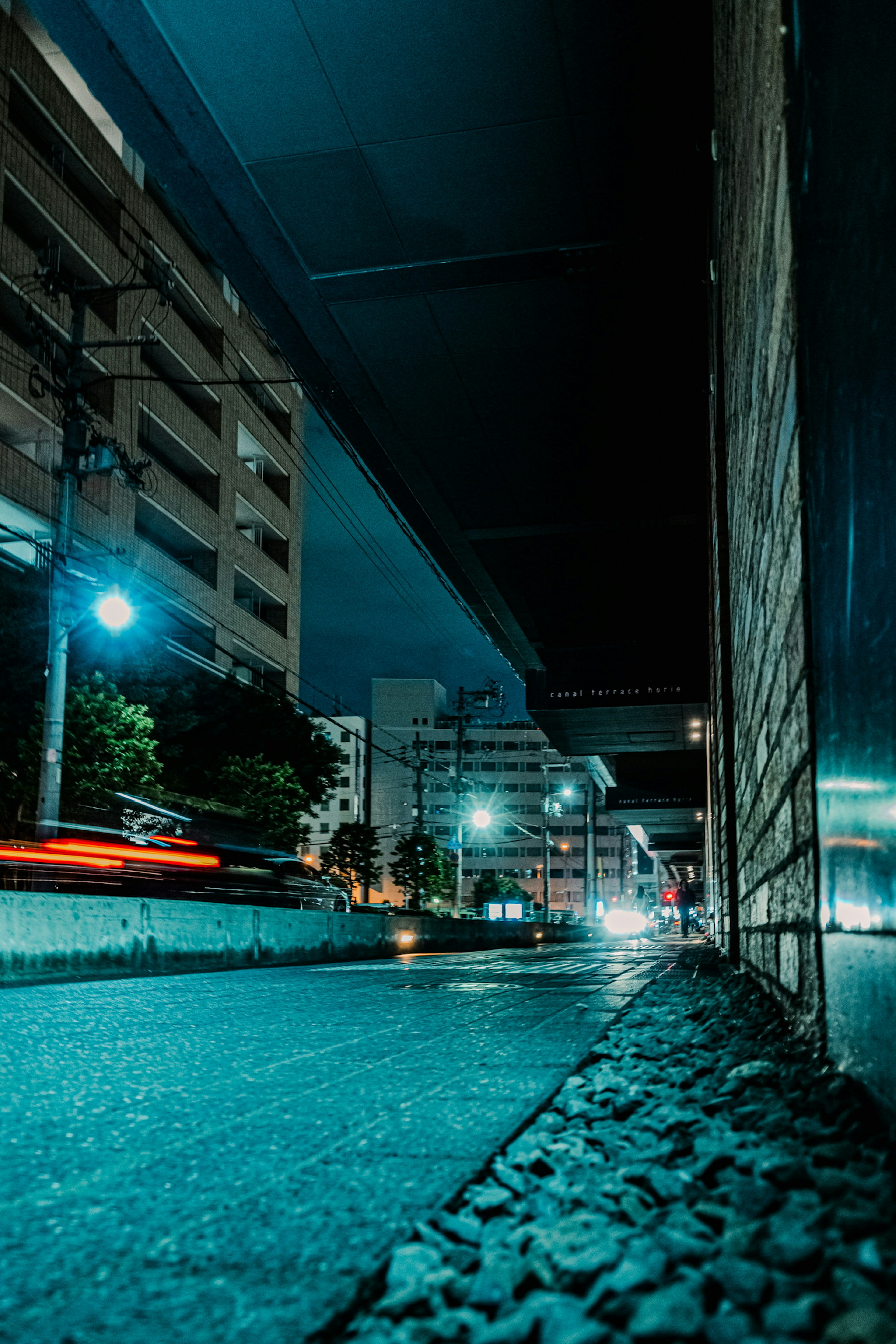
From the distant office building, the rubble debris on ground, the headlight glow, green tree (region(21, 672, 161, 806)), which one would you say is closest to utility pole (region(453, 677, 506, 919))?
the headlight glow

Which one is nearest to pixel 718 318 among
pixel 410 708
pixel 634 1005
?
pixel 634 1005

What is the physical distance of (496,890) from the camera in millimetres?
83125

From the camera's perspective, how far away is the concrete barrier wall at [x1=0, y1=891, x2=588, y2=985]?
27.4 ft

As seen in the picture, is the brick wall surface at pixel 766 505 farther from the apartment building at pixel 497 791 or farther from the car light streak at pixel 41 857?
the apartment building at pixel 497 791

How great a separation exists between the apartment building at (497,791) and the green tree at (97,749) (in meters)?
91.0

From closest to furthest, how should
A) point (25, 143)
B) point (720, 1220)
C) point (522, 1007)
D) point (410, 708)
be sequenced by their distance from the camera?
point (720, 1220), point (522, 1007), point (25, 143), point (410, 708)

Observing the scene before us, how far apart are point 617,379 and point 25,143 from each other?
35236mm

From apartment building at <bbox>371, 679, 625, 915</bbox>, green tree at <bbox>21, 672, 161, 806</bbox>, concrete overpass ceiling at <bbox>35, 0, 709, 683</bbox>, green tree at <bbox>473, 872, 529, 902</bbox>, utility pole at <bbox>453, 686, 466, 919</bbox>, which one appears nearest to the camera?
concrete overpass ceiling at <bbox>35, 0, 709, 683</bbox>

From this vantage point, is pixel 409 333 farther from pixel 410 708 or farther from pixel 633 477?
pixel 410 708

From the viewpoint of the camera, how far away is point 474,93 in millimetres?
6629

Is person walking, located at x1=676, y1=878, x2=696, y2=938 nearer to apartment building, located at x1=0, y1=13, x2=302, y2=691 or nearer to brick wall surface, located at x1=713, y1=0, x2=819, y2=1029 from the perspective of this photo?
apartment building, located at x1=0, y1=13, x2=302, y2=691

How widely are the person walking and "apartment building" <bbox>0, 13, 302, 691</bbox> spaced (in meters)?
20.1

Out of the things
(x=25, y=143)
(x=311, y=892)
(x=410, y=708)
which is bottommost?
(x=311, y=892)

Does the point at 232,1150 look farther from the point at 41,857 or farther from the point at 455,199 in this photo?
the point at 41,857
